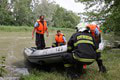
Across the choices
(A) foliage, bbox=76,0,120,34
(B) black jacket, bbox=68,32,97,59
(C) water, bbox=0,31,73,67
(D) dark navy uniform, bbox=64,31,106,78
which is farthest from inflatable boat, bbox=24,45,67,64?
(A) foliage, bbox=76,0,120,34

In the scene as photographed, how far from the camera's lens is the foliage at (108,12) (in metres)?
6.27

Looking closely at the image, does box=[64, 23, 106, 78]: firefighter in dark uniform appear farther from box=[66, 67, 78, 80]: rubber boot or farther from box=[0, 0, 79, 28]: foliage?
box=[0, 0, 79, 28]: foliage

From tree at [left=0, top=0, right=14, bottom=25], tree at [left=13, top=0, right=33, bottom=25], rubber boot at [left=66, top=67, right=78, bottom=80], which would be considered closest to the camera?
rubber boot at [left=66, top=67, right=78, bottom=80]

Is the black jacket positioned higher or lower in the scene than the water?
higher

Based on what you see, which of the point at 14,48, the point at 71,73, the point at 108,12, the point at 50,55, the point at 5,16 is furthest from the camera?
the point at 5,16

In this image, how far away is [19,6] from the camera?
122 ft

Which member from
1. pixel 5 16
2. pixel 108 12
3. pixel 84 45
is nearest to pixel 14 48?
pixel 108 12

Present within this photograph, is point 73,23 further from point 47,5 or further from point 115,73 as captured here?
point 115,73

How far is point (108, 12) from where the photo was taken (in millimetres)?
7223

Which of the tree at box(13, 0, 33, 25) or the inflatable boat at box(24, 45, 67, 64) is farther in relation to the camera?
the tree at box(13, 0, 33, 25)

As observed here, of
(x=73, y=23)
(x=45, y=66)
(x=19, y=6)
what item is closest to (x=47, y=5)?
(x=19, y=6)

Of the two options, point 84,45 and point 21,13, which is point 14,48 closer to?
point 84,45

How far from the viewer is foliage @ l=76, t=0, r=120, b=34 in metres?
6.27

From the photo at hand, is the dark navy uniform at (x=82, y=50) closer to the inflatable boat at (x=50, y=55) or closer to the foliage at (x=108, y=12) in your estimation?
the inflatable boat at (x=50, y=55)
